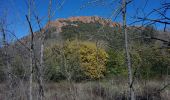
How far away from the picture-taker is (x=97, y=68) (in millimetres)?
27547

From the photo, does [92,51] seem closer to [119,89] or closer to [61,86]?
[61,86]

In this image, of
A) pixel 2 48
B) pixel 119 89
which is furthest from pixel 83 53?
pixel 2 48

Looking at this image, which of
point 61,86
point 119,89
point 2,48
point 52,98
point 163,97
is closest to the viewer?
point 2,48

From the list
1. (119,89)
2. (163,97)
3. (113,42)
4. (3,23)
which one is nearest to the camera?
(113,42)

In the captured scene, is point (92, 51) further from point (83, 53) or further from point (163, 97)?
point (163, 97)

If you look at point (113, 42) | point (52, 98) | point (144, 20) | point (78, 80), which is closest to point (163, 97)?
point (52, 98)

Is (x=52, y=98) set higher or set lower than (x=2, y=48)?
lower

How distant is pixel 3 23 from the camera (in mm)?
11531

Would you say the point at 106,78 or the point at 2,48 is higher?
the point at 2,48

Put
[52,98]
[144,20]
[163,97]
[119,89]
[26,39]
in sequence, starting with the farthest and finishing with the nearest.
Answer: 1. [119,89]
2. [52,98]
3. [163,97]
4. [26,39]
5. [144,20]

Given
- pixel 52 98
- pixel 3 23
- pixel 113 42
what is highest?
pixel 3 23

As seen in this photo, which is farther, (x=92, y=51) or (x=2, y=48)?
(x=92, y=51)

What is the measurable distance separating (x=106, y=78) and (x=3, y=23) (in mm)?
18196

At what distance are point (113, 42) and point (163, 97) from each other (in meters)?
14.7
